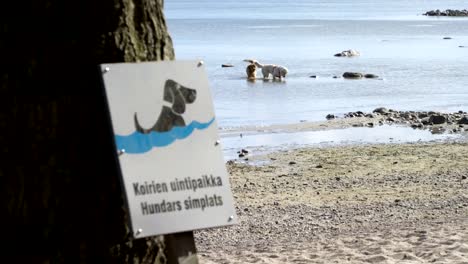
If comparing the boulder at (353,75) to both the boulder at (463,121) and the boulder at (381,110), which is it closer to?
the boulder at (381,110)

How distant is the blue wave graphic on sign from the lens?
4.19 metres

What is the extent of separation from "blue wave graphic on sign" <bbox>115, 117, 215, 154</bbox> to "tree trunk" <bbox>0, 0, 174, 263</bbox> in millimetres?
226

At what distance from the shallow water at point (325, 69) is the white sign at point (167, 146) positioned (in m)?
9.09

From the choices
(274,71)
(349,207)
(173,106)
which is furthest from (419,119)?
(173,106)

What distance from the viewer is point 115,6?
14.5 ft

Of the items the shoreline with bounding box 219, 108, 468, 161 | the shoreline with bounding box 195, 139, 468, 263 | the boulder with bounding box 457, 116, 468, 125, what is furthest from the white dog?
the shoreline with bounding box 195, 139, 468, 263

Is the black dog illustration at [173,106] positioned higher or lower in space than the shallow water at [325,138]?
higher

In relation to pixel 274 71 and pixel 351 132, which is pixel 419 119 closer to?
pixel 351 132

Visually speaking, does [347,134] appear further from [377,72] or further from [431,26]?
[431,26]

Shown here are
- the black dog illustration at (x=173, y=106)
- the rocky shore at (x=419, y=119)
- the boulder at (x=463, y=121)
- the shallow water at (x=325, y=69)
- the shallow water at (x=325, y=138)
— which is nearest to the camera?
the black dog illustration at (x=173, y=106)

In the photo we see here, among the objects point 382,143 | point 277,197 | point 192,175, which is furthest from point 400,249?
point 382,143

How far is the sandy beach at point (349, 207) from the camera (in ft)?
31.6

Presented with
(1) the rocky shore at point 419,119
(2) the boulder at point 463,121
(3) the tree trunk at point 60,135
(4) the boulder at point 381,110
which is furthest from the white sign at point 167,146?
(4) the boulder at point 381,110

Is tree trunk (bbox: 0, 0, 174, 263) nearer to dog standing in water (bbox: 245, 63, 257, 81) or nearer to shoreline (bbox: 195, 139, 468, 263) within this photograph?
shoreline (bbox: 195, 139, 468, 263)
